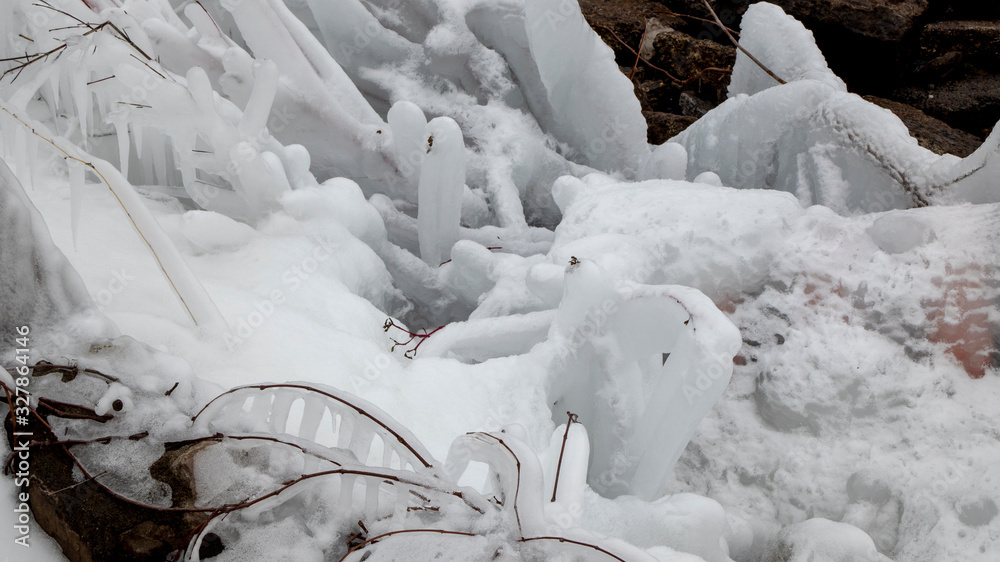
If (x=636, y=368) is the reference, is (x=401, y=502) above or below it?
above

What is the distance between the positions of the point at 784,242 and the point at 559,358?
2.19 ft

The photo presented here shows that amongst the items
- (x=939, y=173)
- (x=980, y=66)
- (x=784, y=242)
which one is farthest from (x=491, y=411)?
(x=980, y=66)

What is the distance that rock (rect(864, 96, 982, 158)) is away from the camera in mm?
2285

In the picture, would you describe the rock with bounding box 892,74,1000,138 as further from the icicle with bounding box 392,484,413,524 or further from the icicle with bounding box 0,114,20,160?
the icicle with bounding box 0,114,20,160

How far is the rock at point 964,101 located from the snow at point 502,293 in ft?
Answer: 2.68

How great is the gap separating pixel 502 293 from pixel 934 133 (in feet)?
5.98

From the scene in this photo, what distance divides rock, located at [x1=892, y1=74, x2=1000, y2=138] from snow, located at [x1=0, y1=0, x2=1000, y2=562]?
82 centimetres

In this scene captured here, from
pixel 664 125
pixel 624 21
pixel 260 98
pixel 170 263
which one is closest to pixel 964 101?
pixel 664 125

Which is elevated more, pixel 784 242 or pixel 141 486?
pixel 141 486

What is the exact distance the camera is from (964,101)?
101 inches

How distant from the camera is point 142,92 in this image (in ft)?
4.23

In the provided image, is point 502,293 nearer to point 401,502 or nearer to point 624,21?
point 401,502

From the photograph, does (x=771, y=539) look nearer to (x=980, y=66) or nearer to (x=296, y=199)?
(x=296, y=199)

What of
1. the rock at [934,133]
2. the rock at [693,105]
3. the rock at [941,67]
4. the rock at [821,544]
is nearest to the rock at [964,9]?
the rock at [941,67]
